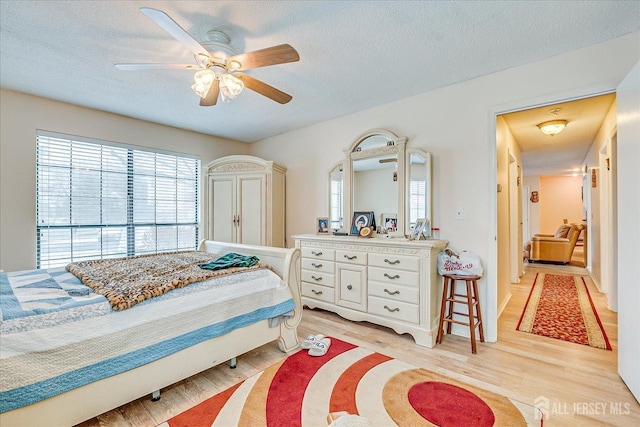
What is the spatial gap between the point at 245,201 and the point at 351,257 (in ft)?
6.68

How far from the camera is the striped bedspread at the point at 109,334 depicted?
52.0 inches

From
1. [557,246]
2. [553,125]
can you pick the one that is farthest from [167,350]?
[557,246]

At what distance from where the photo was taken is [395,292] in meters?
2.80

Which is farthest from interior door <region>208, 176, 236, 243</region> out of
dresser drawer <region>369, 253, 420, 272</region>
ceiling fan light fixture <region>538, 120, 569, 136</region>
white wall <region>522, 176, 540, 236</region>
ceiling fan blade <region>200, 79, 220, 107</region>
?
white wall <region>522, 176, 540, 236</region>

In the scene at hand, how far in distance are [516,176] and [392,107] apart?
2910 mm

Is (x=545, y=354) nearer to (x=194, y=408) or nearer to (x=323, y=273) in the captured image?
(x=323, y=273)

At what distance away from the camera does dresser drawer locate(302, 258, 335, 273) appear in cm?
331

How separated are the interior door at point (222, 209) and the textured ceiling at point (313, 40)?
4.97 feet

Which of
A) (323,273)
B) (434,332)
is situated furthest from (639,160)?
(323,273)

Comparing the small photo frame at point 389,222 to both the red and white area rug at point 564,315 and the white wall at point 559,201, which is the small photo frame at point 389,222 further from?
the white wall at point 559,201

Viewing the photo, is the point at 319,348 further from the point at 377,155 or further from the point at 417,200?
the point at 377,155

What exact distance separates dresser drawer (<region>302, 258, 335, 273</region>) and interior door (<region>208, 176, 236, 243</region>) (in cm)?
148

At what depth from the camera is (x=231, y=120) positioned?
400 cm

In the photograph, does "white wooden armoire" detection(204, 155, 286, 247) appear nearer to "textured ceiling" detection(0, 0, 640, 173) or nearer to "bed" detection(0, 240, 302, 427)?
"textured ceiling" detection(0, 0, 640, 173)
